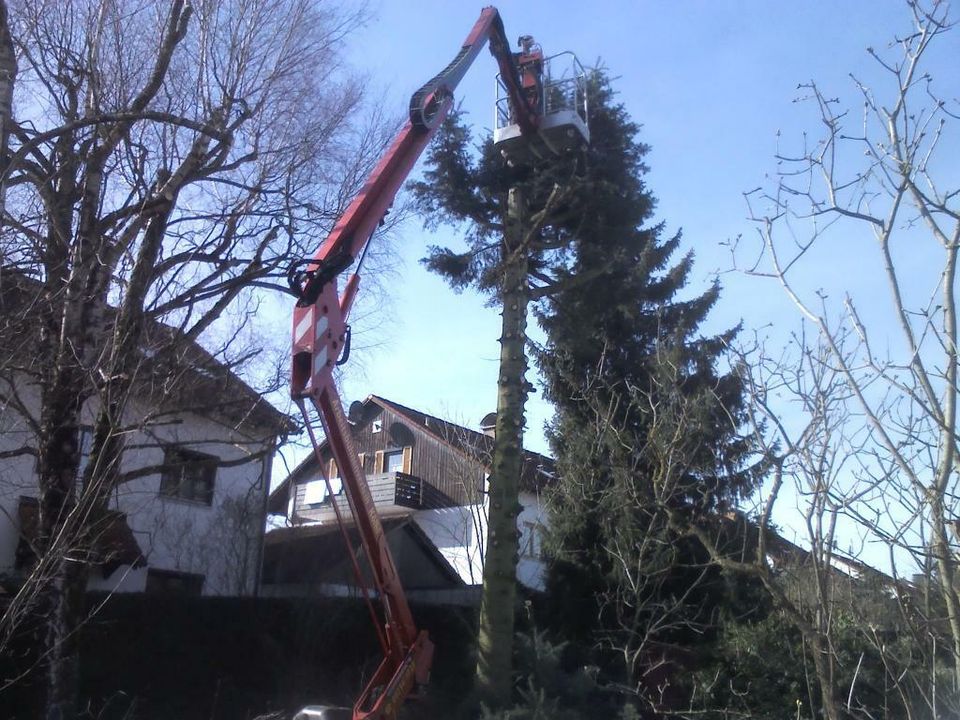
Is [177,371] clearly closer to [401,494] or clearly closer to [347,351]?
[347,351]

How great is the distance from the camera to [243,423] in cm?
1175

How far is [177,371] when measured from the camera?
9766mm

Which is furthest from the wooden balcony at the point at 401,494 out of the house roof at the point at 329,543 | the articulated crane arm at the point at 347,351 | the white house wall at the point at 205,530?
the articulated crane arm at the point at 347,351

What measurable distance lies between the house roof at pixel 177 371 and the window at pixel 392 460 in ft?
61.5

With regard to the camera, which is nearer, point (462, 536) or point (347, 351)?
point (347, 351)

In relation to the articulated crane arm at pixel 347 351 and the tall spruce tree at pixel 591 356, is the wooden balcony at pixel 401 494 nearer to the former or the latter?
the tall spruce tree at pixel 591 356

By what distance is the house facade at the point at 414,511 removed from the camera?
18750mm

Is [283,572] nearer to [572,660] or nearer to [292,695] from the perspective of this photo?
[292,695]

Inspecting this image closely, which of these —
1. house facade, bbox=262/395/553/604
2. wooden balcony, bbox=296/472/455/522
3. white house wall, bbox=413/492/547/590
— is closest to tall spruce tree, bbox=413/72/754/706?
house facade, bbox=262/395/553/604

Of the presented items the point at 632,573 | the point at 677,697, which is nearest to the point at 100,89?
the point at 632,573

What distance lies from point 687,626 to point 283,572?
9.81 metres

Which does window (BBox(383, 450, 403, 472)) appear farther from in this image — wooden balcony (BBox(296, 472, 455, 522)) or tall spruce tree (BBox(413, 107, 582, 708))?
tall spruce tree (BBox(413, 107, 582, 708))

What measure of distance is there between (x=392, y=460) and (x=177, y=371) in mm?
22043

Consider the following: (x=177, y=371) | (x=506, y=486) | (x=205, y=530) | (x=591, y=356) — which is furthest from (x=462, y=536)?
(x=177, y=371)
